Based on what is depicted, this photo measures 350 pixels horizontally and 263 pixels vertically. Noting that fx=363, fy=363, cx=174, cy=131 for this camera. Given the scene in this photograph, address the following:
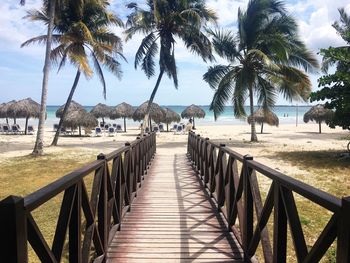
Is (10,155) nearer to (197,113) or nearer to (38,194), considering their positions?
(38,194)

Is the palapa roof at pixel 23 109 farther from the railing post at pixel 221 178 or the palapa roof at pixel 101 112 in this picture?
the railing post at pixel 221 178

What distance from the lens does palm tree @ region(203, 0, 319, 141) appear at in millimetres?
19250

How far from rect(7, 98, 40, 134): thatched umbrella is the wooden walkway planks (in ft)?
89.2

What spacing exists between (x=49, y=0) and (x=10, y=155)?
7055 mm

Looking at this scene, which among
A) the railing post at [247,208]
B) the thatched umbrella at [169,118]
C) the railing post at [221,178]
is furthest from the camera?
the thatched umbrella at [169,118]

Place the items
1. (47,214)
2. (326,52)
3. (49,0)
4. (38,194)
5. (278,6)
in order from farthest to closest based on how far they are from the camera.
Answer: (278,6) → (49,0) → (326,52) → (47,214) → (38,194)

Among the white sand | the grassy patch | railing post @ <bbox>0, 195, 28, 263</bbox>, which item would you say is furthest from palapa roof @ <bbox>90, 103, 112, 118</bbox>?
railing post @ <bbox>0, 195, 28, 263</bbox>

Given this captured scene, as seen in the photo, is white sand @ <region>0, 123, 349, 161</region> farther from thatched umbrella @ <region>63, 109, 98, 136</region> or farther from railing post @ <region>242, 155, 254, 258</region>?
railing post @ <region>242, 155, 254, 258</region>

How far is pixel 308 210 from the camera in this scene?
707 cm

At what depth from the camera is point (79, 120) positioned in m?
27.7

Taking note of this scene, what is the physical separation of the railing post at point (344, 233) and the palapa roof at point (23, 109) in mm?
32611

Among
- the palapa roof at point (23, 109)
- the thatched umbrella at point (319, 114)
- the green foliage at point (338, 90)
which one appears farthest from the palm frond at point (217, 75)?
the palapa roof at point (23, 109)

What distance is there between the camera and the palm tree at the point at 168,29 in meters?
19.3

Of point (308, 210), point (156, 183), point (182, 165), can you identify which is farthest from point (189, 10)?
point (308, 210)
